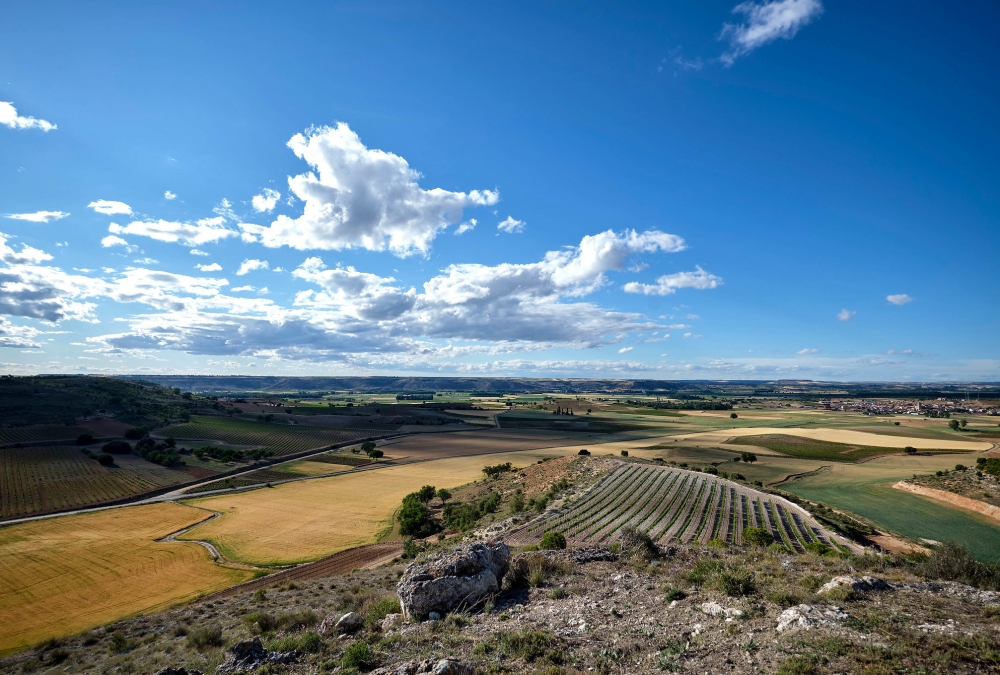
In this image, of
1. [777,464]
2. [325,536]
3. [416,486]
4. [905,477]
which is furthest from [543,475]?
[905,477]

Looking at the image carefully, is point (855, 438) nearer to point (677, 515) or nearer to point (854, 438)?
point (854, 438)

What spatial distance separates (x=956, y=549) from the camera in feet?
49.7

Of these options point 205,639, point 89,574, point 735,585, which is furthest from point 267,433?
point 735,585

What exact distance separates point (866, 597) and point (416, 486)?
6605 centimetres

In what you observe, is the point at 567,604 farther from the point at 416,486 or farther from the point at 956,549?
the point at 416,486

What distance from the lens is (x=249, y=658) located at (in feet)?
40.5

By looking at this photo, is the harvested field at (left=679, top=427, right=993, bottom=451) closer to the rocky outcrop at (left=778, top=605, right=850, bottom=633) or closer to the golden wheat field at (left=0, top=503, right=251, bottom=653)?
the golden wheat field at (left=0, top=503, right=251, bottom=653)

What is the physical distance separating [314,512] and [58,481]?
170ft

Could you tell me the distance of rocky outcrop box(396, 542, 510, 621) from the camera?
13797 mm

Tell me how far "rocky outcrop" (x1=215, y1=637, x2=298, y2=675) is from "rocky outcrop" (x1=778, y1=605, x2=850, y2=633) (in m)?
13.3

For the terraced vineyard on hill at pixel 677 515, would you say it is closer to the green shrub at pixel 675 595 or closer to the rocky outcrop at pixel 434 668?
the green shrub at pixel 675 595

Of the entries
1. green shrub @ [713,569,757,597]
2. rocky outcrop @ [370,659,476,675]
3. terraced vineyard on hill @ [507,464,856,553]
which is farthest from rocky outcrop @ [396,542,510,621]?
terraced vineyard on hill @ [507,464,856,553]

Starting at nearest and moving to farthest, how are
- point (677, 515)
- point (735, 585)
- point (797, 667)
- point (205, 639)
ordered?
point (797, 667) < point (735, 585) < point (205, 639) < point (677, 515)

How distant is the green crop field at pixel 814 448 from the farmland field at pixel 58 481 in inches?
4851
